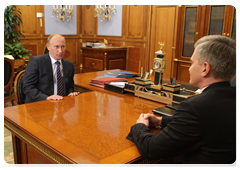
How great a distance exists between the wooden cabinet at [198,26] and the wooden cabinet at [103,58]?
2.03 metres

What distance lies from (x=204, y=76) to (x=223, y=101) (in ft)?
0.50

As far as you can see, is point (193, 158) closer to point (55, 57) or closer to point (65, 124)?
point (65, 124)

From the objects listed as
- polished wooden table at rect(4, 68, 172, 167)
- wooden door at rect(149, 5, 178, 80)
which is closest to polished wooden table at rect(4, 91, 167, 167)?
polished wooden table at rect(4, 68, 172, 167)

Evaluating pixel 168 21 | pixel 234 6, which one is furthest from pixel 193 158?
pixel 168 21

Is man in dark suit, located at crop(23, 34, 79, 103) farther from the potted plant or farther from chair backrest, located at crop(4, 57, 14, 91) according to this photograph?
the potted plant

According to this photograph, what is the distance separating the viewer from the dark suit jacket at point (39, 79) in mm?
2539

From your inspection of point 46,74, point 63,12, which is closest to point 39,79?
point 46,74

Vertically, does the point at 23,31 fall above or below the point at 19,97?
above

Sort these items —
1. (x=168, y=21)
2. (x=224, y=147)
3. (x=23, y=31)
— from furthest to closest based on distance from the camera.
→ (x=23, y=31), (x=168, y=21), (x=224, y=147)

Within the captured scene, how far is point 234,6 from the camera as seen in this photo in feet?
15.0

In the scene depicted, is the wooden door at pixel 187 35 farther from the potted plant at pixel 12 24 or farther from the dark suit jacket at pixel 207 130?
the dark suit jacket at pixel 207 130

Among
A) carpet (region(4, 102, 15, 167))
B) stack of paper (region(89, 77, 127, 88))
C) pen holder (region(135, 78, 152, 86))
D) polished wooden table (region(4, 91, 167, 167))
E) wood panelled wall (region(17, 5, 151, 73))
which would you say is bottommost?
carpet (region(4, 102, 15, 167))

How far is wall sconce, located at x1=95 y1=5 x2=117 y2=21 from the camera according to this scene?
7629 mm

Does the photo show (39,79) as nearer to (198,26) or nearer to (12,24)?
(198,26)
